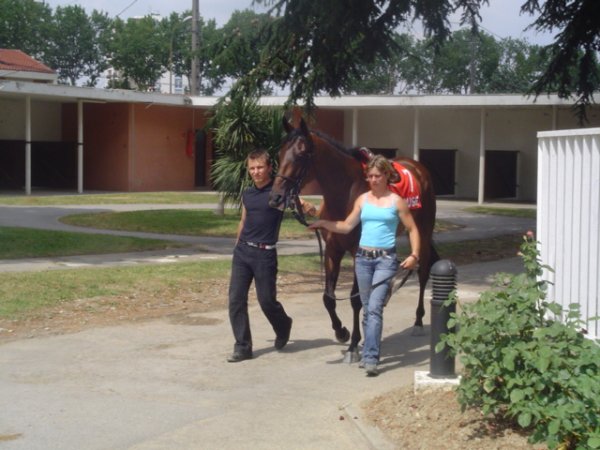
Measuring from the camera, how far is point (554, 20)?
18.4 m

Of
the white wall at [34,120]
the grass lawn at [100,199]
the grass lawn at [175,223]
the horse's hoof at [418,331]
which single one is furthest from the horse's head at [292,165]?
the white wall at [34,120]

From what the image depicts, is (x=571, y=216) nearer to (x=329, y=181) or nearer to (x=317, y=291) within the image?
(x=329, y=181)

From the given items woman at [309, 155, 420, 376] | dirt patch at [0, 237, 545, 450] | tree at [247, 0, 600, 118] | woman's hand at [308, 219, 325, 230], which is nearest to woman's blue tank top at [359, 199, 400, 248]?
woman at [309, 155, 420, 376]

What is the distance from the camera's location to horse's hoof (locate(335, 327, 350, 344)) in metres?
9.27

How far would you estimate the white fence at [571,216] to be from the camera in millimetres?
6305

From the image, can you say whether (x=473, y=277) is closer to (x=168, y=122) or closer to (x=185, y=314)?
(x=185, y=314)

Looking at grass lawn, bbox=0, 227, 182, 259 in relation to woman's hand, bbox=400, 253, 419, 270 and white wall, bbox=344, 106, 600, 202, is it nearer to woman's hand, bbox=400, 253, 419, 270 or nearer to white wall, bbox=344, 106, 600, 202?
woman's hand, bbox=400, 253, 419, 270

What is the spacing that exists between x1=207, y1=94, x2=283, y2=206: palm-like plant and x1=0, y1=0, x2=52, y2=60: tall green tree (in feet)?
178

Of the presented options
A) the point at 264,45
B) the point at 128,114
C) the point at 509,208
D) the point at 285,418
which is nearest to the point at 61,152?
the point at 128,114

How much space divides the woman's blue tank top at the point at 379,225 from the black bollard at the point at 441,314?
0.75 metres

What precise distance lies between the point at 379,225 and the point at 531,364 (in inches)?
105

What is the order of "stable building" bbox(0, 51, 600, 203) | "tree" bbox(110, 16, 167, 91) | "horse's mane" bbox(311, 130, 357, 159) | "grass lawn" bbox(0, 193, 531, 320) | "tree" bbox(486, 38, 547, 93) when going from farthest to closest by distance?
1. "tree" bbox(110, 16, 167, 91)
2. "tree" bbox(486, 38, 547, 93)
3. "stable building" bbox(0, 51, 600, 203)
4. "grass lawn" bbox(0, 193, 531, 320)
5. "horse's mane" bbox(311, 130, 357, 159)

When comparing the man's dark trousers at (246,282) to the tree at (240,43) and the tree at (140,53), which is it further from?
the tree at (140,53)

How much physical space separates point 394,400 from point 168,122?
110 feet
